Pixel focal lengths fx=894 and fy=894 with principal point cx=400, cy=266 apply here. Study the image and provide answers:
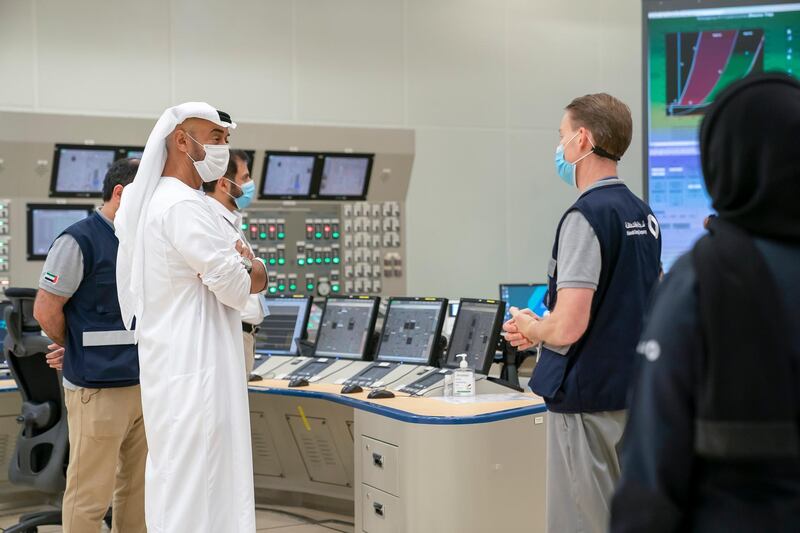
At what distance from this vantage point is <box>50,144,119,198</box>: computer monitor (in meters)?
5.82

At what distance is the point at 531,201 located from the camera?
7770 millimetres

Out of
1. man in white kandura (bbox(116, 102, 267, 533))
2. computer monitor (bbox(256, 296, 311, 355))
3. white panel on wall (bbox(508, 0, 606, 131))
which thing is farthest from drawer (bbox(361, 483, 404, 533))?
white panel on wall (bbox(508, 0, 606, 131))

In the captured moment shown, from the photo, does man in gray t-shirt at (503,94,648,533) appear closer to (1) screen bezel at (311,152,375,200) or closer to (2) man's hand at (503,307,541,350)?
(2) man's hand at (503,307,541,350)

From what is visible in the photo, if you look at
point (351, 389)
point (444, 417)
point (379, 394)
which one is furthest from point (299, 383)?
point (444, 417)

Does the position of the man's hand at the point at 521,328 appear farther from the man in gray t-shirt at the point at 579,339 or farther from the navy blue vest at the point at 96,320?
the navy blue vest at the point at 96,320

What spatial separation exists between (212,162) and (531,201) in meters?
5.20

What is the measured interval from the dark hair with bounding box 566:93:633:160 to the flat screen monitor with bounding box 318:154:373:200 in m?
4.10

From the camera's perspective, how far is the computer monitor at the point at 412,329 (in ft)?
14.2

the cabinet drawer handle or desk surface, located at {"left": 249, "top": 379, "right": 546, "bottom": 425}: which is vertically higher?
desk surface, located at {"left": 249, "top": 379, "right": 546, "bottom": 425}

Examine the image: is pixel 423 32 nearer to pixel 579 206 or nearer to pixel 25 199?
pixel 25 199

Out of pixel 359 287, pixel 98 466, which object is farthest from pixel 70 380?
pixel 359 287

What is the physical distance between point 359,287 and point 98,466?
3581mm

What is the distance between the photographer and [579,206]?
2.37 meters

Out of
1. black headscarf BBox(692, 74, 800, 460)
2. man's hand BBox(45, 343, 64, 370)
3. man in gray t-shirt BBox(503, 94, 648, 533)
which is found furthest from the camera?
man's hand BBox(45, 343, 64, 370)
